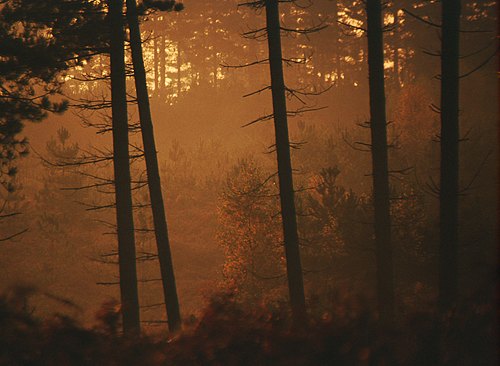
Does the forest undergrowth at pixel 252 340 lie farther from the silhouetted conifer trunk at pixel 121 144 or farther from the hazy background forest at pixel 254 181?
the silhouetted conifer trunk at pixel 121 144

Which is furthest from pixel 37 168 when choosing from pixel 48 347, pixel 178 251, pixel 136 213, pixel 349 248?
pixel 48 347

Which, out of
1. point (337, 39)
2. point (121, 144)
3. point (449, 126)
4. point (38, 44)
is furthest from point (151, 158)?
point (337, 39)

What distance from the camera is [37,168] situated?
39.8 m

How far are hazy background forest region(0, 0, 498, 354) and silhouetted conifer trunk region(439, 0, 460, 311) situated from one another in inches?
41.4

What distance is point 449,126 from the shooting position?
10.6 metres

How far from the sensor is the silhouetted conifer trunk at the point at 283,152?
36.7ft

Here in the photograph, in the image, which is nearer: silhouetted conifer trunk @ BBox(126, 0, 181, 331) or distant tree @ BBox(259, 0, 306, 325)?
distant tree @ BBox(259, 0, 306, 325)

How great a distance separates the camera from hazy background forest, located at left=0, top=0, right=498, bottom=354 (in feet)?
59.1

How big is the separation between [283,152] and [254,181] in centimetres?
1015

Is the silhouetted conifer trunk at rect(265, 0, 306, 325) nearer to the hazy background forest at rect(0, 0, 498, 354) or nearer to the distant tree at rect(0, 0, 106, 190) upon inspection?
the hazy background forest at rect(0, 0, 498, 354)

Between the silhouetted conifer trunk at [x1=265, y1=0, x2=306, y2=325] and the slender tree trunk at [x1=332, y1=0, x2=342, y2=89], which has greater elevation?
the slender tree trunk at [x1=332, y1=0, x2=342, y2=89]

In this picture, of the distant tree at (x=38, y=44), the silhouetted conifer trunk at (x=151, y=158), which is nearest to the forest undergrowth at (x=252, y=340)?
the silhouetted conifer trunk at (x=151, y=158)

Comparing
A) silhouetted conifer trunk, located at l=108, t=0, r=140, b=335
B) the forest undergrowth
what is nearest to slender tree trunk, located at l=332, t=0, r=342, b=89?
silhouetted conifer trunk, located at l=108, t=0, r=140, b=335

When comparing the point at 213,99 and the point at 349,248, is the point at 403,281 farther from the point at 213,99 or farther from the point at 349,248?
the point at 213,99
